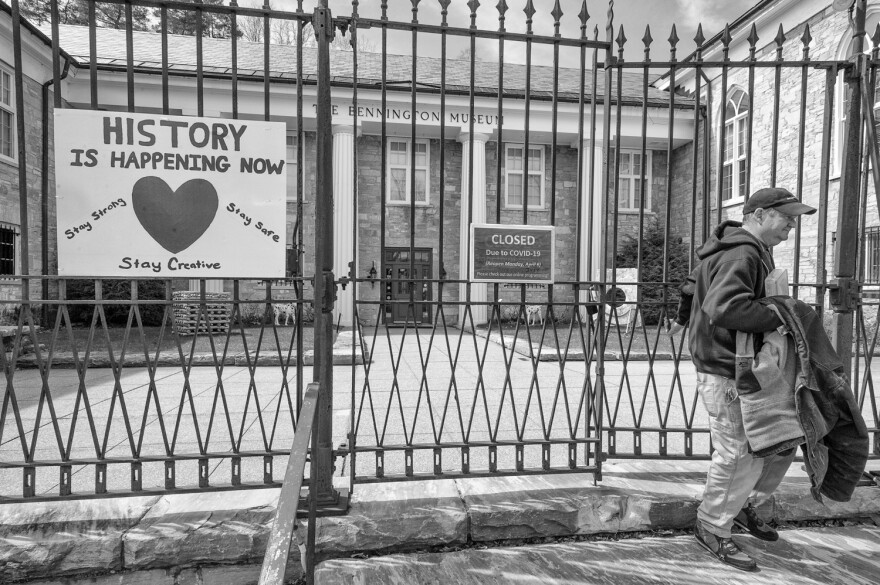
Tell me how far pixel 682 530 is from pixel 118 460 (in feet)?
10.4

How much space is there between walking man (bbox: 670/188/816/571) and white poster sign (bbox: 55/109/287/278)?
89.2 inches

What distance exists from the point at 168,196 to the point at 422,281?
4.77 feet

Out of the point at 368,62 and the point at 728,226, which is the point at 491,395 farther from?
the point at 368,62

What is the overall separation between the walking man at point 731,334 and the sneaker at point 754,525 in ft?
0.45

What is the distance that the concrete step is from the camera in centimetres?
245

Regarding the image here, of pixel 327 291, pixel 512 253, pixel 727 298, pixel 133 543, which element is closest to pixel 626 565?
pixel 727 298

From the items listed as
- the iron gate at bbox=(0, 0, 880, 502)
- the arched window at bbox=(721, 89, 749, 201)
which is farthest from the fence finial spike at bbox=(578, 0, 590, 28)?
the arched window at bbox=(721, 89, 749, 201)

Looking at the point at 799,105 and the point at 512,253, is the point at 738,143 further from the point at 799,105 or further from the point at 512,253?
the point at 512,253

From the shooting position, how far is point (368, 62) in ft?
54.2

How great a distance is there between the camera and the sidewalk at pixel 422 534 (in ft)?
8.00

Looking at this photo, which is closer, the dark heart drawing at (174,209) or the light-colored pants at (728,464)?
the light-colored pants at (728,464)

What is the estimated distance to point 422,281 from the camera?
9.20 feet

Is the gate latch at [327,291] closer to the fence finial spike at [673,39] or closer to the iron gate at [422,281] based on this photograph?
the iron gate at [422,281]

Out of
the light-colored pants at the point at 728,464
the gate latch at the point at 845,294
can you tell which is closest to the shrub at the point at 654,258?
the gate latch at the point at 845,294
